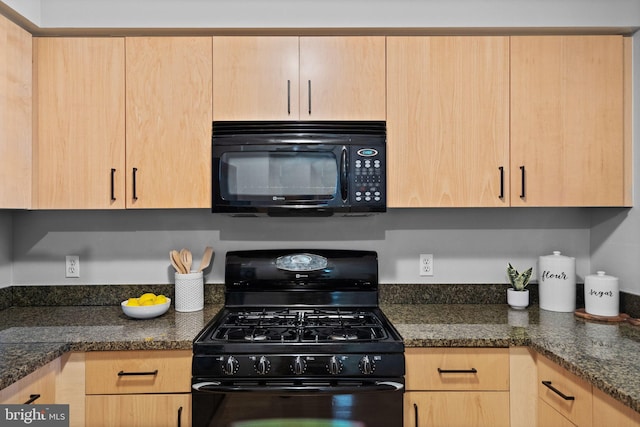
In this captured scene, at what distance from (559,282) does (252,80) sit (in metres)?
1.73

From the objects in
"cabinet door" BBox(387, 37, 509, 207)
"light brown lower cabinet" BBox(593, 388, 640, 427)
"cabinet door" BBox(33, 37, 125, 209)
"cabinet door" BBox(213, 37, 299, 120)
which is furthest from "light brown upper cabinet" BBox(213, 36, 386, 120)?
"light brown lower cabinet" BBox(593, 388, 640, 427)

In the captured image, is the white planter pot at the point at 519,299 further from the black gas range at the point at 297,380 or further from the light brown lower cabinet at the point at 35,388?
the light brown lower cabinet at the point at 35,388

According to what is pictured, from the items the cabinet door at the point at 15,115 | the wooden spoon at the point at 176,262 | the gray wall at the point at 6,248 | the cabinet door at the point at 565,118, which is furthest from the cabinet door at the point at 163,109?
the cabinet door at the point at 565,118

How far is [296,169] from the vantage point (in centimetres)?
195

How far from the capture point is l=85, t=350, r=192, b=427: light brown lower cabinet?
164cm

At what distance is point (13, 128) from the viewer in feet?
6.03

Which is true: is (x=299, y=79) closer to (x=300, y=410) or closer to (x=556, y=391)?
(x=300, y=410)

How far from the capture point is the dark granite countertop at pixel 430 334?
1362 mm

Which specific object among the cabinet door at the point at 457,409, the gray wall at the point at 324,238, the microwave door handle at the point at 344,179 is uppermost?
the microwave door handle at the point at 344,179

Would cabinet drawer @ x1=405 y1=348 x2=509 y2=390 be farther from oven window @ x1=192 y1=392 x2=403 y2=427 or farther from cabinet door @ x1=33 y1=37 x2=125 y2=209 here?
cabinet door @ x1=33 y1=37 x2=125 y2=209

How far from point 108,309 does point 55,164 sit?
2.47 ft

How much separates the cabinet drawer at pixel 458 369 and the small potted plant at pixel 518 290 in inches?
21.4

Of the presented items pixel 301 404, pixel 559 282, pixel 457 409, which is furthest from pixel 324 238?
pixel 559 282

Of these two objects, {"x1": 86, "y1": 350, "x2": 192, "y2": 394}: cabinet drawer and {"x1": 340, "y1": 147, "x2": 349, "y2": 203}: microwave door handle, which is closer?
{"x1": 86, "y1": 350, "x2": 192, "y2": 394}: cabinet drawer
